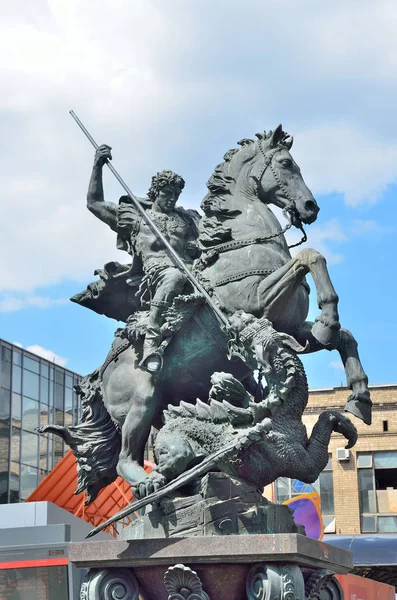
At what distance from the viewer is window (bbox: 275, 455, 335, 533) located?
1278 inches

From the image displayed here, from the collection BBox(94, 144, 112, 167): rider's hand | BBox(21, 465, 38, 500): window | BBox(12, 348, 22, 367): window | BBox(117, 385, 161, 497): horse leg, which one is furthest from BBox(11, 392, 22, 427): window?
BBox(117, 385, 161, 497): horse leg

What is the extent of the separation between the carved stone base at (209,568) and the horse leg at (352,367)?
3.80ft

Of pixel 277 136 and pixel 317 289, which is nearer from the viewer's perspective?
pixel 317 289

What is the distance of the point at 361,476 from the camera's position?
33.2 metres

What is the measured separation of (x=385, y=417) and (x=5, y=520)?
616 inches

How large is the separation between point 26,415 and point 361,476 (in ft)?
53.6

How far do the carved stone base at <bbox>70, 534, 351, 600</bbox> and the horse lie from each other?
0.66 metres

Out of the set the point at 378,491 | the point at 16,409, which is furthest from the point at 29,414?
the point at 378,491

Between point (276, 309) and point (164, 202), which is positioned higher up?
point (164, 202)

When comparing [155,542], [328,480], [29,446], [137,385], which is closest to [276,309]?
[137,385]

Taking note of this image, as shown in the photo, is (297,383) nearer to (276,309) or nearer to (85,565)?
(276,309)

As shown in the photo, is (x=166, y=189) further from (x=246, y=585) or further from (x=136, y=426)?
(x=246, y=585)

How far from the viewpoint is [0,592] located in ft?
53.8

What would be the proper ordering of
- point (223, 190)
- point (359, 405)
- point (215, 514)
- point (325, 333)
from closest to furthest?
point (215, 514) → point (325, 333) → point (359, 405) → point (223, 190)
